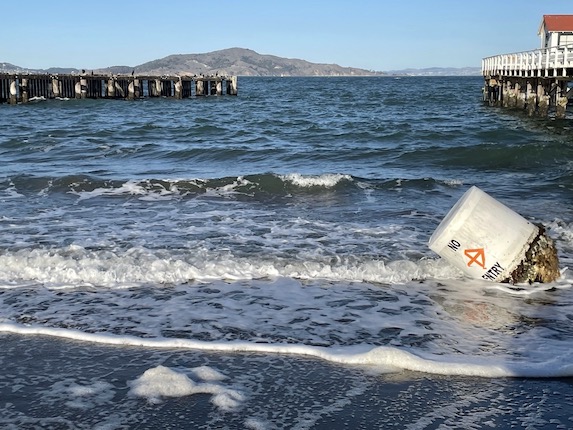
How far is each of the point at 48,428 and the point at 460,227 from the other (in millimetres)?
4490

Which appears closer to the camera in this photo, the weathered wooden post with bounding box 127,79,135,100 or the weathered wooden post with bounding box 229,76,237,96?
the weathered wooden post with bounding box 127,79,135,100

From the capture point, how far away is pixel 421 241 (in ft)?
30.4

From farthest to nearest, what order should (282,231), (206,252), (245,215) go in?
(245,215)
(282,231)
(206,252)

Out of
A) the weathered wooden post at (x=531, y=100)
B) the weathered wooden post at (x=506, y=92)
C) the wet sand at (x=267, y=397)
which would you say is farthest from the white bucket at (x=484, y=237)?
the weathered wooden post at (x=506, y=92)

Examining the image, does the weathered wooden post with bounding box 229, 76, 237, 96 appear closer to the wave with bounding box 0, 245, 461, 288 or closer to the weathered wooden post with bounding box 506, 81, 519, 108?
the weathered wooden post with bounding box 506, 81, 519, 108

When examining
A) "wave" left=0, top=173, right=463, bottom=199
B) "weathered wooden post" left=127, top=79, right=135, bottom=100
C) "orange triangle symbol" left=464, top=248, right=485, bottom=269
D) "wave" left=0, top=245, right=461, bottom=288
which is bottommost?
"wave" left=0, top=245, right=461, bottom=288

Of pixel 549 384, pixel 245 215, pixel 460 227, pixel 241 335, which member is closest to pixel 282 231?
pixel 245 215

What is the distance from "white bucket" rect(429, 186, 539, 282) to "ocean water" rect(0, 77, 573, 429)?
253 millimetres

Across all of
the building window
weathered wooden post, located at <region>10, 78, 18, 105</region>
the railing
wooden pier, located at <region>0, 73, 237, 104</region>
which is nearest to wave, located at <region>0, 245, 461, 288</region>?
the railing

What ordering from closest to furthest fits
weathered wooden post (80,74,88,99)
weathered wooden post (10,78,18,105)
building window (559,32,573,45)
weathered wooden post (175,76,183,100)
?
weathered wooden post (10,78,18,105) < building window (559,32,573,45) < weathered wooden post (80,74,88,99) < weathered wooden post (175,76,183,100)

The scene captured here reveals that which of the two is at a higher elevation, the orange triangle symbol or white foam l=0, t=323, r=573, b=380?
the orange triangle symbol

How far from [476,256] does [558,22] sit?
47765 millimetres

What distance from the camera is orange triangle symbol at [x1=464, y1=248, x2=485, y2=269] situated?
23.2 feet

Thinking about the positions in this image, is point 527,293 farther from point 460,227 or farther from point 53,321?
point 53,321
